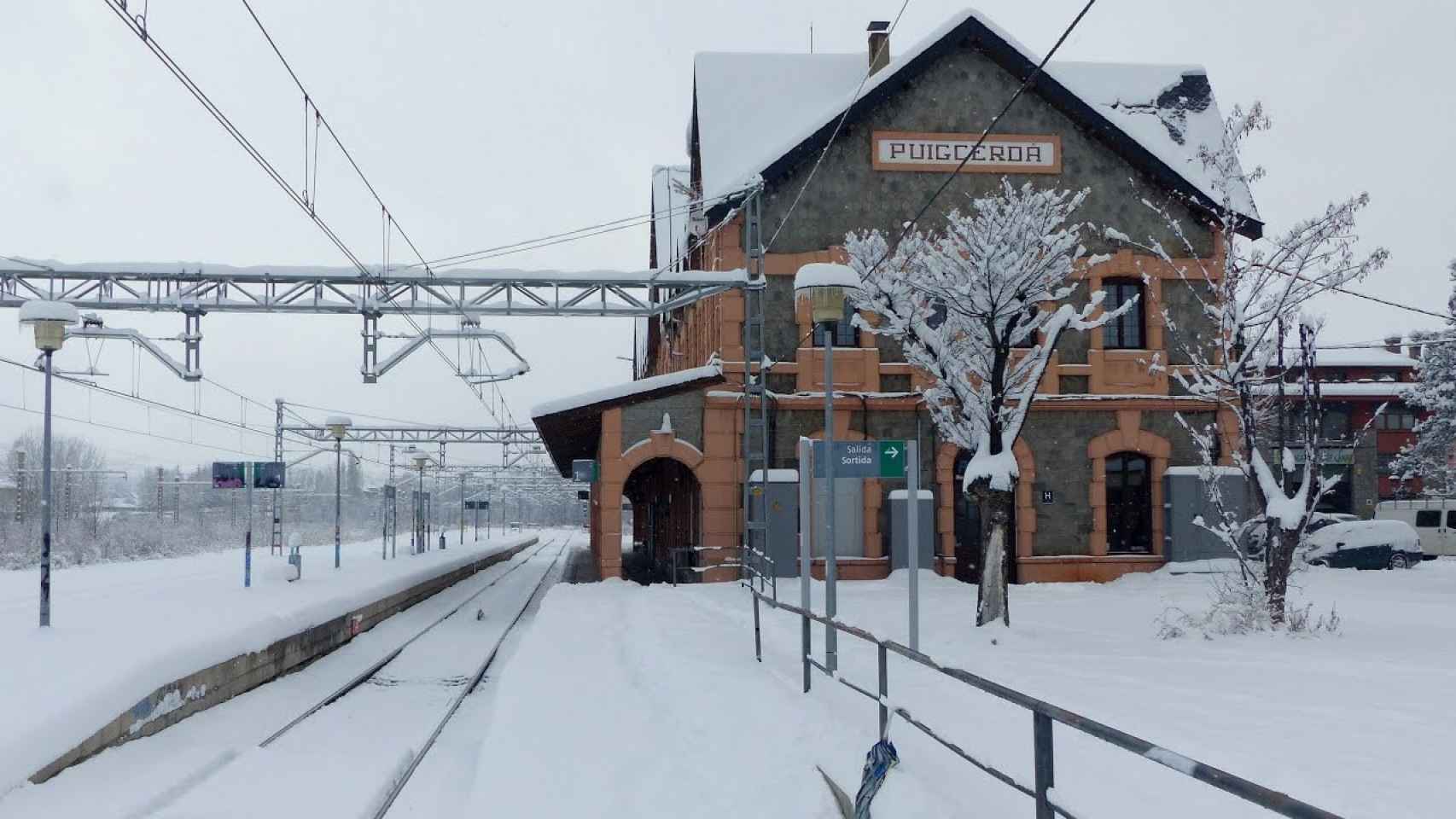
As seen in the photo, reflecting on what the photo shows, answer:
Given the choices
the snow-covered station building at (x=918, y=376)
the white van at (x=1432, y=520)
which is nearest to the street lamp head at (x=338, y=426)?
the snow-covered station building at (x=918, y=376)

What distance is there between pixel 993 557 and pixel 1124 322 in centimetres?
1160

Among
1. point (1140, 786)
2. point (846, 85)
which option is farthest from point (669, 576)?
point (1140, 786)

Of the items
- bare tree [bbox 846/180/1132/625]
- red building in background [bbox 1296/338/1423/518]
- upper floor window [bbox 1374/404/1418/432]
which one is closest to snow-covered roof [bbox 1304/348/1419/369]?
red building in background [bbox 1296/338/1423/518]

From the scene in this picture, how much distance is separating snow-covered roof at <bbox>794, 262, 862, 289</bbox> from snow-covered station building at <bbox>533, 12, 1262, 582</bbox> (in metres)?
11.1

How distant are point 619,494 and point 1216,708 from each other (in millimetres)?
15871

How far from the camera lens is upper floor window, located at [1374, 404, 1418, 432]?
54.4 m

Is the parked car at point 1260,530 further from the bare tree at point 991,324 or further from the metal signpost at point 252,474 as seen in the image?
the metal signpost at point 252,474

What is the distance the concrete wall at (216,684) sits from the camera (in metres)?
10.3

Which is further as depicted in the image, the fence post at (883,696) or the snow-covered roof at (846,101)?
the snow-covered roof at (846,101)

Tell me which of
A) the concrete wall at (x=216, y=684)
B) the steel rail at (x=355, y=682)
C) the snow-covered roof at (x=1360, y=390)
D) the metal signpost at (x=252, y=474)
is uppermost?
the snow-covered roof at (x=1360, y=390)

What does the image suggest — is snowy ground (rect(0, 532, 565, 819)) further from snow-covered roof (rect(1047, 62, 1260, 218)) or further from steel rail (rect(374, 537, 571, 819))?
snow-covered roof (rect(1047, 62, 1260, 218))

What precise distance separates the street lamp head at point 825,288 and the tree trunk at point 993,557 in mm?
4588

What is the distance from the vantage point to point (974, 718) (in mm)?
8727

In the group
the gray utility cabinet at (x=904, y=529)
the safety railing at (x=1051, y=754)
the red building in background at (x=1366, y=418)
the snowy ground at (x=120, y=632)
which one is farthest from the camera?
the red building in background at (x=1366, y=418)
